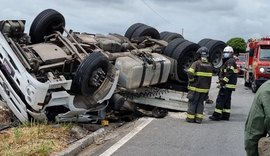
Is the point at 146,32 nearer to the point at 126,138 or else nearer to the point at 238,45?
the point at 126,138

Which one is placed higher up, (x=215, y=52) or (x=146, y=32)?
(x=146, y=32)

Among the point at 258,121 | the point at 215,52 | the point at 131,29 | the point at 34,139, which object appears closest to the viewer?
the point at 258,121

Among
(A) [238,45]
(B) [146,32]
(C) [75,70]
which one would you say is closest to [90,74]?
(C) [75,70]

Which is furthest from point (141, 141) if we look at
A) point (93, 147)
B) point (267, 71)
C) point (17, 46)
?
point (267, 71)

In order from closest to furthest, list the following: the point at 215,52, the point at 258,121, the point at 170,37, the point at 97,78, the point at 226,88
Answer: the point at 258,121, the point at 97,78, the point at 226,88, the point at 215,52, the point at 170,37

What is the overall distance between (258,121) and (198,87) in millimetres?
7553

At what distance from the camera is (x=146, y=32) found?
12.7 meters

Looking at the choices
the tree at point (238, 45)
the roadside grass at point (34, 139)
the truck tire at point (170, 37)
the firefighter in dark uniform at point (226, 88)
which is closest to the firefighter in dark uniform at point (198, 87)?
the firefighter in dark uniform at point (226, 88)

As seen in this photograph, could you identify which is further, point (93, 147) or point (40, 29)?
point (40, 29)

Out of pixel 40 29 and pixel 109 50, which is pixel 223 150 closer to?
pixel 109 50

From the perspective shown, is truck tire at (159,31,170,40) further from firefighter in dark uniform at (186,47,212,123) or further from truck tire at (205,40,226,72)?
firefighter in dark uniform at (186,47,212,123)

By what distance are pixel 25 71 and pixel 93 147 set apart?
181 centimetres

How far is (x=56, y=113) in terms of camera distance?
8.84 meters

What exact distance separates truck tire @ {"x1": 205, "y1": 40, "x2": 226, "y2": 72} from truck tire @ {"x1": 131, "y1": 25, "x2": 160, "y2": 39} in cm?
146
